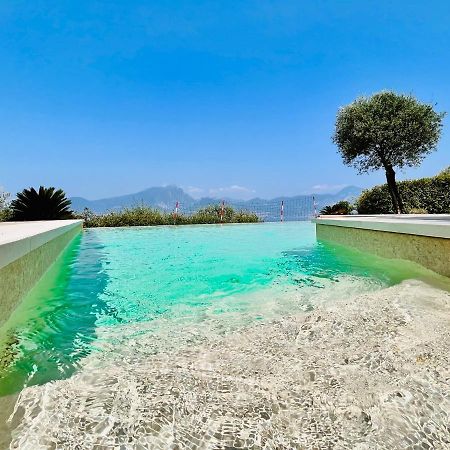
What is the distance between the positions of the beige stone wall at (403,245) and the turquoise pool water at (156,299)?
0.23 m

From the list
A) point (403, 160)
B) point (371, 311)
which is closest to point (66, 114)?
point (403, 160)

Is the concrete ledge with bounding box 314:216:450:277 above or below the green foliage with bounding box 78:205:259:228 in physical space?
below

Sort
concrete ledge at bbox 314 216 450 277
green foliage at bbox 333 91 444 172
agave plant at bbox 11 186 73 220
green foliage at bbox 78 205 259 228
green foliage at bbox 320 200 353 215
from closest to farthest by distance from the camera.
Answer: concrete ledge at bbox 314 216 450 277 < green foliage at bbox 333 91 444 172 < agave plant at bbox 11 186 73 220 < green foliage at bbox 320 200 353 215 < green foliage at bbox 78 205 259 228

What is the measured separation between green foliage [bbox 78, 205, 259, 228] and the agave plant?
3788 mm

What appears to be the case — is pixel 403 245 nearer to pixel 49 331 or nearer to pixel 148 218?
pixel 49 331

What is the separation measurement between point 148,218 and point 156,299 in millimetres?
15834

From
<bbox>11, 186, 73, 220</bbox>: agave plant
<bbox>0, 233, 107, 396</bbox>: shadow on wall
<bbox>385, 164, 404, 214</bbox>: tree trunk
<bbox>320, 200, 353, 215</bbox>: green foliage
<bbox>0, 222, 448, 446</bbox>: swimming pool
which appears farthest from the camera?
<bbox>320, 200, 353, 215</bbox>: green foliage

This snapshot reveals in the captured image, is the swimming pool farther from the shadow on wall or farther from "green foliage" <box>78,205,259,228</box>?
"green foliage" <box>78,205,259,228</box>

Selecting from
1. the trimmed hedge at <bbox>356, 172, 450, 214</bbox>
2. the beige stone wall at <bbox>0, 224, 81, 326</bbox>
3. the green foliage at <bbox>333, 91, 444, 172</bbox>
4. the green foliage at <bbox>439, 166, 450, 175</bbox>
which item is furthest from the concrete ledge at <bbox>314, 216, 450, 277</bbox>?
the green foliage at <bbox>439, 166, 450, 175</bbox>

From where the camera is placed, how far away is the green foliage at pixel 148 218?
62.4ft

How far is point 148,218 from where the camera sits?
63.2ft

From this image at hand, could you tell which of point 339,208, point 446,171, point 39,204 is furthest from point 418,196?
point 39,204

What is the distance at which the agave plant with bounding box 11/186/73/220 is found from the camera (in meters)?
14.3

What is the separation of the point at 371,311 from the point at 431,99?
1463 cm
